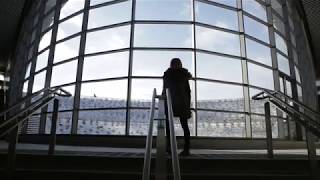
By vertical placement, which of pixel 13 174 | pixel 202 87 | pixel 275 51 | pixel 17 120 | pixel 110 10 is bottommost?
pixel 13 174

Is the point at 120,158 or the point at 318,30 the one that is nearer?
the point at 120,158

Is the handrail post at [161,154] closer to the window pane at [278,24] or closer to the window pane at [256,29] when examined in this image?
the window pane at [256,29]

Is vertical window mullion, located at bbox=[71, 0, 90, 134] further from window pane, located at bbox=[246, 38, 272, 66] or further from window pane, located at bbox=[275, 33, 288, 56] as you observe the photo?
window pane, located at bbox=[275, 33, 288, 56]

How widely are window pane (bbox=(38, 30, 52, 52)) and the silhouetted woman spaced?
10.2 m

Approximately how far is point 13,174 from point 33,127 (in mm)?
9648

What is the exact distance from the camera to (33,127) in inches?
489

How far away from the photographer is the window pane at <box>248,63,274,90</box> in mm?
12055

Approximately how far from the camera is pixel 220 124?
10.8 metres

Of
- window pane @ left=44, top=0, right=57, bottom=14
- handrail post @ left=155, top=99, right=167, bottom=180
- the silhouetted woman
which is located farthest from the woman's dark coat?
window pane @ left=44, top=0, right=57, bottom=14

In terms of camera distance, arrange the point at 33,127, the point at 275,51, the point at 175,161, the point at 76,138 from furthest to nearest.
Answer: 1. the point at 275,51
2. the point at 33,127
3. the point at 76,138
4. the point at 175,161

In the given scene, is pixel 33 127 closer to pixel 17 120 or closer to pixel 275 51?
pixel 17 120

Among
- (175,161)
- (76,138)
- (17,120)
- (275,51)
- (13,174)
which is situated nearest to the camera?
(175,161)

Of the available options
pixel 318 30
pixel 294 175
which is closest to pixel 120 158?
pixel 294 175

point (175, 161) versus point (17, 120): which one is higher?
point (17, 120)
